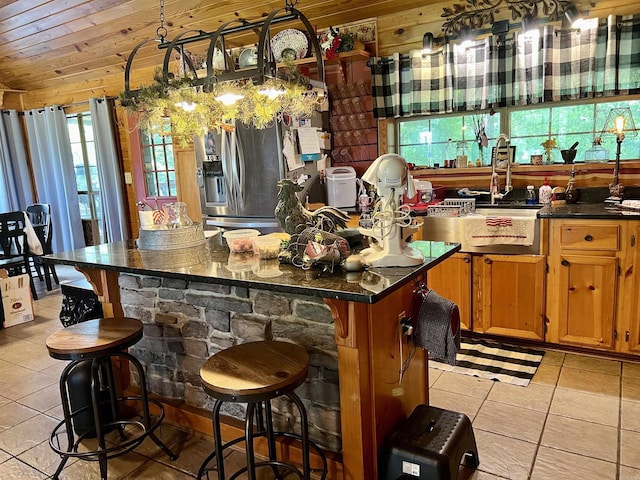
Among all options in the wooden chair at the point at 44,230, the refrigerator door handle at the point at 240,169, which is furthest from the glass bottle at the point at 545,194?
the wooden chair at the point at 44,230

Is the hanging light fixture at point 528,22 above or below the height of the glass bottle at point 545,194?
above

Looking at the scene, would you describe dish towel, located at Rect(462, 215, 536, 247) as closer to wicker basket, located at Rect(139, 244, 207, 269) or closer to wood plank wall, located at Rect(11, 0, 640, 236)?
wood plank wall, located at Rect(11, 0, 640, 236)

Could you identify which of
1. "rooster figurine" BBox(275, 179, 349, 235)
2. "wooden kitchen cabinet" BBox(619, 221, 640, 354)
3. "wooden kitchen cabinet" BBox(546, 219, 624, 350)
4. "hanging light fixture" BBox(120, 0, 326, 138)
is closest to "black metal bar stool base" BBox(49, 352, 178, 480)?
"rooster figurine" BBox(275, 179, 349, 235)

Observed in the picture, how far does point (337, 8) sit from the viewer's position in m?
3.87

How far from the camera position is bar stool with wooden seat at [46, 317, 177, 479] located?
1968 mm

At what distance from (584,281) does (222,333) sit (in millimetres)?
2164

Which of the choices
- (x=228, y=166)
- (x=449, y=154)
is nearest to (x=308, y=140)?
(x=228, y=166)

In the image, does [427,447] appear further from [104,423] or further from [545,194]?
[545,194]

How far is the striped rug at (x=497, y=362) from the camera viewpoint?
2.87m

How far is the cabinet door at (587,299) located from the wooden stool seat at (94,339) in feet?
8.05

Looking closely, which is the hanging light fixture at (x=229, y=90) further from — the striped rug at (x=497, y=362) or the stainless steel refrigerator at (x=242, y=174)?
the striped rug at (x=497, y=362)

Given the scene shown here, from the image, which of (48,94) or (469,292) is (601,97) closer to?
(469,292)

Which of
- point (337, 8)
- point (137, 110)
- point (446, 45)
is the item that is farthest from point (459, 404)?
point (337, 8)

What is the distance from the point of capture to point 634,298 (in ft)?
9.32
